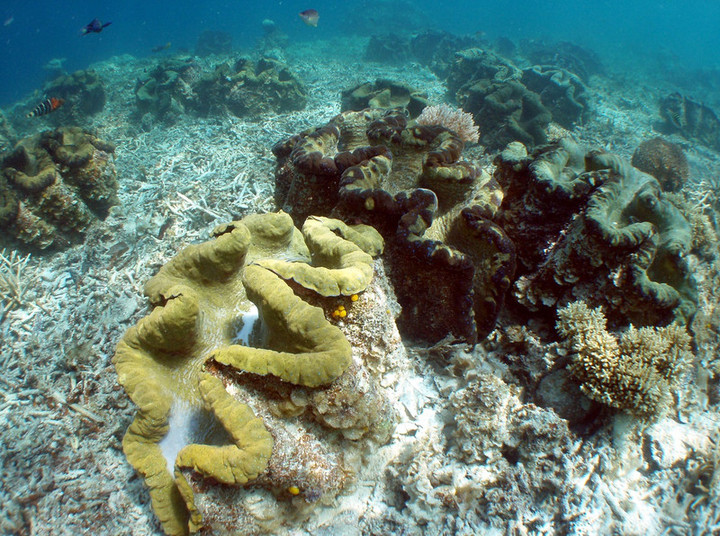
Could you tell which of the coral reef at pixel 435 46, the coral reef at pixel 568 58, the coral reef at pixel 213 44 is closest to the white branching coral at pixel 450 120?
the coral reef at pixel 435 46

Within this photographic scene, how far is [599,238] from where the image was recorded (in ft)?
8.52

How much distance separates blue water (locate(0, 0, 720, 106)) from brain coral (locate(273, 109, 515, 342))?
3157 cm

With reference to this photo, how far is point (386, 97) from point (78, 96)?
1143cm

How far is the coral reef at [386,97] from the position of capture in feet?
26.4

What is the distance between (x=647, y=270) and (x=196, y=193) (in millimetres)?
5499

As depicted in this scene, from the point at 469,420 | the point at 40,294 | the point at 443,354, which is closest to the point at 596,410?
the point at 469,420

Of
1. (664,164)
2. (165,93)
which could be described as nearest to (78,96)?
(165,93)

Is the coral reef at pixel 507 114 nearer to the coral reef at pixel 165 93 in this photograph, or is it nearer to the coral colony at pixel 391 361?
the coral colony at pixel 391 361

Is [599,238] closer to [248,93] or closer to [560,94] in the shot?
[560,94]

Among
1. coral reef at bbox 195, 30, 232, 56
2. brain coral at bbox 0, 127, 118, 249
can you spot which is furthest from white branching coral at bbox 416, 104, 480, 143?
coral reef at bbox 195, 30, 232, 56

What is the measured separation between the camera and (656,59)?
99.3ft

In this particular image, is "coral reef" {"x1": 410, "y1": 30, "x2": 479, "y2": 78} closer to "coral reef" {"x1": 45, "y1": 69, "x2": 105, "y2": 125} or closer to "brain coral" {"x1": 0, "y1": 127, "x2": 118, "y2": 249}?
"coral reef" {"x1": 45, "y1": 69, "x2": 105, "y2": 125}

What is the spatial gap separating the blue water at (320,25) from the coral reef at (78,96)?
2061 cm

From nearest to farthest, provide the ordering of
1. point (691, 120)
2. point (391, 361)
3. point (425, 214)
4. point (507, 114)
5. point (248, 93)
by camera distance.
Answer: point (391, 361) < point (425, 214) < point (507, 114) < point (248, 93) < point (691, 120)
